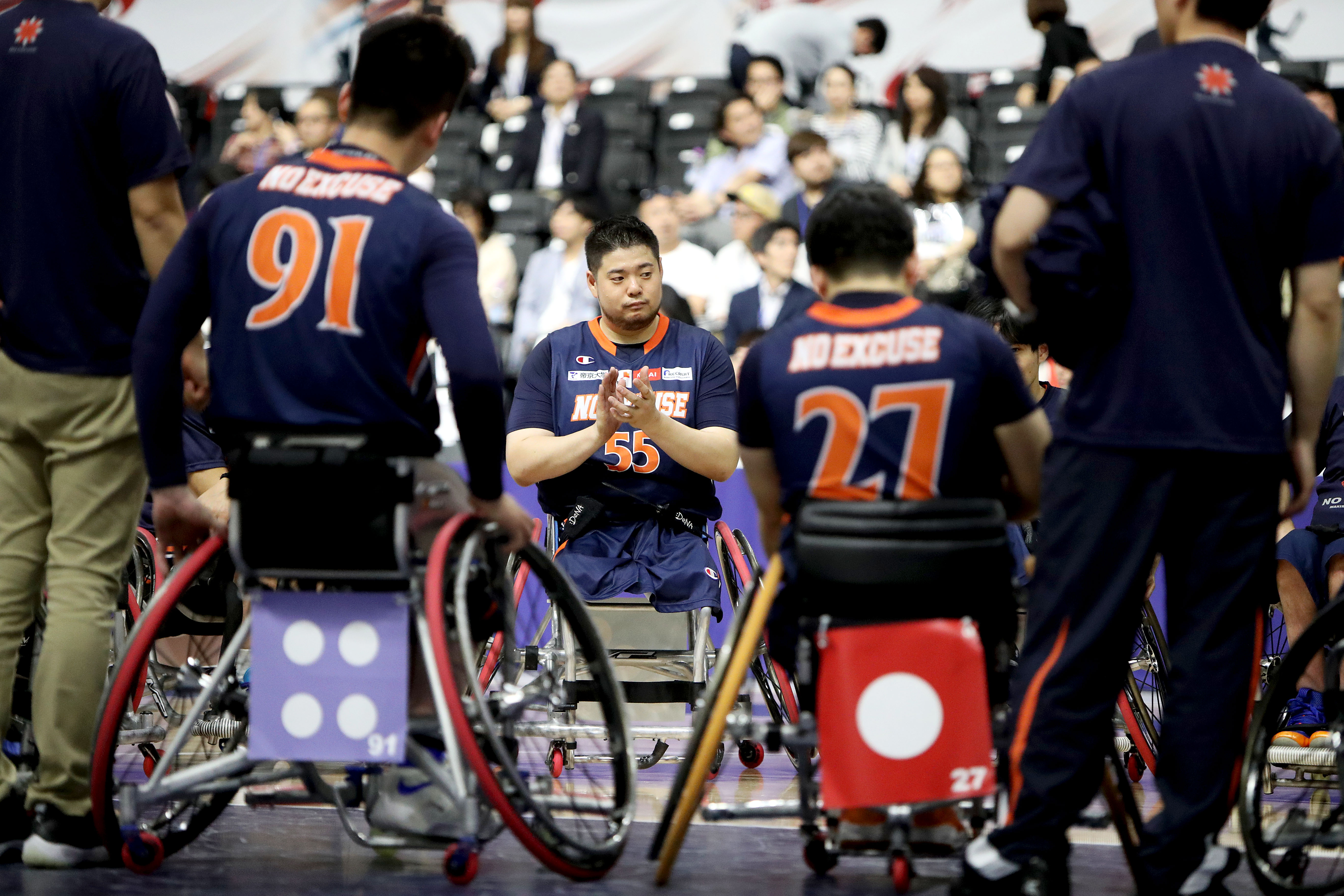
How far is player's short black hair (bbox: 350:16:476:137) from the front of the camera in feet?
8.86

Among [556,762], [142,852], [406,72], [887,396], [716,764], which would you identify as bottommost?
[556,762]

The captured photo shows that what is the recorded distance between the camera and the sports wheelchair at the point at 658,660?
12.8 feet

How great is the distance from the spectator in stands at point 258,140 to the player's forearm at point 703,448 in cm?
696

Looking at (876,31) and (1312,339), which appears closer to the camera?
(1312,339)

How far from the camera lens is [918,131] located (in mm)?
9023

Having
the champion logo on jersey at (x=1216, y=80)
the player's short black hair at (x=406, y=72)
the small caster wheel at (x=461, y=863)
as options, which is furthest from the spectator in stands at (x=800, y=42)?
the small caster wheel at (x=461, y=863)

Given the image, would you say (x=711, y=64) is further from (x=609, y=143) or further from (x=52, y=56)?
(x=52, y=56)

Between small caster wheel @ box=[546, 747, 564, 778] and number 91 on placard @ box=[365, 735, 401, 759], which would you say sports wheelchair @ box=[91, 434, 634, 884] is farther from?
small caster wheel @ box=[546, 747, 564, 778]

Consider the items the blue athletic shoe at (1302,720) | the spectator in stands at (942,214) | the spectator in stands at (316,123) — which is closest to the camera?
the blue athletic shoe at (1302,720)

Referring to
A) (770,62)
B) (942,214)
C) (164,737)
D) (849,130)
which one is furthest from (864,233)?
(770,62)

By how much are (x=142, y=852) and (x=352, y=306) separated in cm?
110

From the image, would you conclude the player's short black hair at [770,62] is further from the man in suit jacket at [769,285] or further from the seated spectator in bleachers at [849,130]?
the man in suit jacket at [769,285]

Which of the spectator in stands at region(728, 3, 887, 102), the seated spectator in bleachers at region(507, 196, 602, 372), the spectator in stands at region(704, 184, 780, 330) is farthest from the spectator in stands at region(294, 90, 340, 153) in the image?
the spectator in stands at region(728, 3, 887, 102)

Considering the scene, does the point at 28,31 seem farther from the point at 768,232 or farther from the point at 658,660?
the point at 768,232
